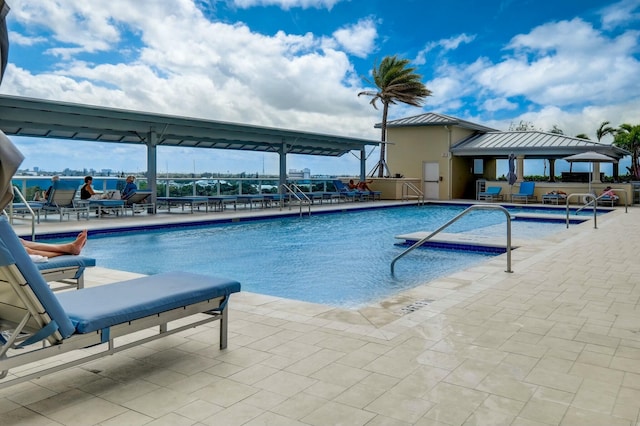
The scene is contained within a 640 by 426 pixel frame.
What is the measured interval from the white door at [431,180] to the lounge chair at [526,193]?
11.9ft

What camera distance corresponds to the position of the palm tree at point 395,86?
24.2m

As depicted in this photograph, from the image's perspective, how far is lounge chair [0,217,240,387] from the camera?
210 centimetres

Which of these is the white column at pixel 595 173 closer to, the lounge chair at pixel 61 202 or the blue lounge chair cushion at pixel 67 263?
the lounge chair at pixel 61 202

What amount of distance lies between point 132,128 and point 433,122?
1341cm

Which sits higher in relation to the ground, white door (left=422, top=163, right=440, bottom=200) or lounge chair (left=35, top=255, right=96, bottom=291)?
white door (left=422, top=163, right=440, bottom=200)

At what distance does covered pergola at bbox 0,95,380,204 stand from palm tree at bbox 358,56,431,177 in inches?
244

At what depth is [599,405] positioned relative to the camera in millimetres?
2350

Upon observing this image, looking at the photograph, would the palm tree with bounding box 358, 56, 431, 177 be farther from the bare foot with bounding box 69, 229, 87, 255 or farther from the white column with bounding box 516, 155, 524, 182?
the bare foot with bounding box 69, 229, 87, 255

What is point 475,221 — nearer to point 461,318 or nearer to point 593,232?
point 593,232

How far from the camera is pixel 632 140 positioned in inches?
1286

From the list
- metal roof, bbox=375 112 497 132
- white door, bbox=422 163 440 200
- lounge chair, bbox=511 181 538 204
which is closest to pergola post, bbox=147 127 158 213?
metal roof, bbox=375 112 497 132

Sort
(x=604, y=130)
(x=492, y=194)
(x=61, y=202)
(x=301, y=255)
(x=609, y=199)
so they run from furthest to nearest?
(x=604, y=130) < (x=492, y=194) < (x=609, y=199) < (x=61, y=202) < (x=301, y=255)

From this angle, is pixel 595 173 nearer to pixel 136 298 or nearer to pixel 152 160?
pixel 152 160

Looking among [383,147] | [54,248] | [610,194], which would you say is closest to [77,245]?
[54,248]
